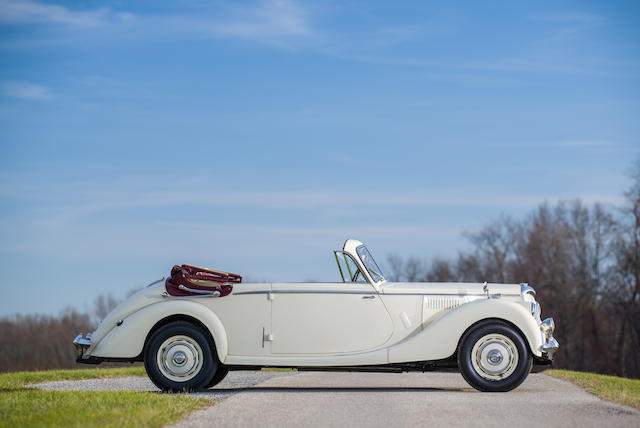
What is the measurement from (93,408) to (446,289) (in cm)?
500

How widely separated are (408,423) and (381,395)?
8.07ft

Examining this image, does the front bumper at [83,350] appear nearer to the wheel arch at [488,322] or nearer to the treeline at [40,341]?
the wheel arch at [488,322]

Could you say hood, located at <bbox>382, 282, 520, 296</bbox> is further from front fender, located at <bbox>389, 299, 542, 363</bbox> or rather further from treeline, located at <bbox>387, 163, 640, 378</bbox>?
treeline, located at <bbox>387, 163, 640, 378</bbox>

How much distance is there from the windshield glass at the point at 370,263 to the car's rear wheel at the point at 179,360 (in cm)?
241

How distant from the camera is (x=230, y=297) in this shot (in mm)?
10852

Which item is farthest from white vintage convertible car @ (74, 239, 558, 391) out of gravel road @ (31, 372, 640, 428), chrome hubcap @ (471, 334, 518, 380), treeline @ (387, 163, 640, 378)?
treeline @ (387, 163, 640, 378)

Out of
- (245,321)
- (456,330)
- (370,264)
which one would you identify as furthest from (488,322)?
(245,321)

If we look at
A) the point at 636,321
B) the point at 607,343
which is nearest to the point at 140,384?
the point at 636,321

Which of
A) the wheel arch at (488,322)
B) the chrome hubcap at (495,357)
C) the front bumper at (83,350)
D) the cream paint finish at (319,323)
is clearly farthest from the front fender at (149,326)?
the chrome hubcap at (495,357)

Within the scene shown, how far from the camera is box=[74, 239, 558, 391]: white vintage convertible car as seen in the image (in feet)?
34.8

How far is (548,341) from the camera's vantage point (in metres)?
10.9

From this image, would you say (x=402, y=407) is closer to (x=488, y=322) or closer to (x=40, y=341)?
(x=488, y=322)

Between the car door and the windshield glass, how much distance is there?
50 centimetres

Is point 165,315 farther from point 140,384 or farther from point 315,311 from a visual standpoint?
point 140,384
